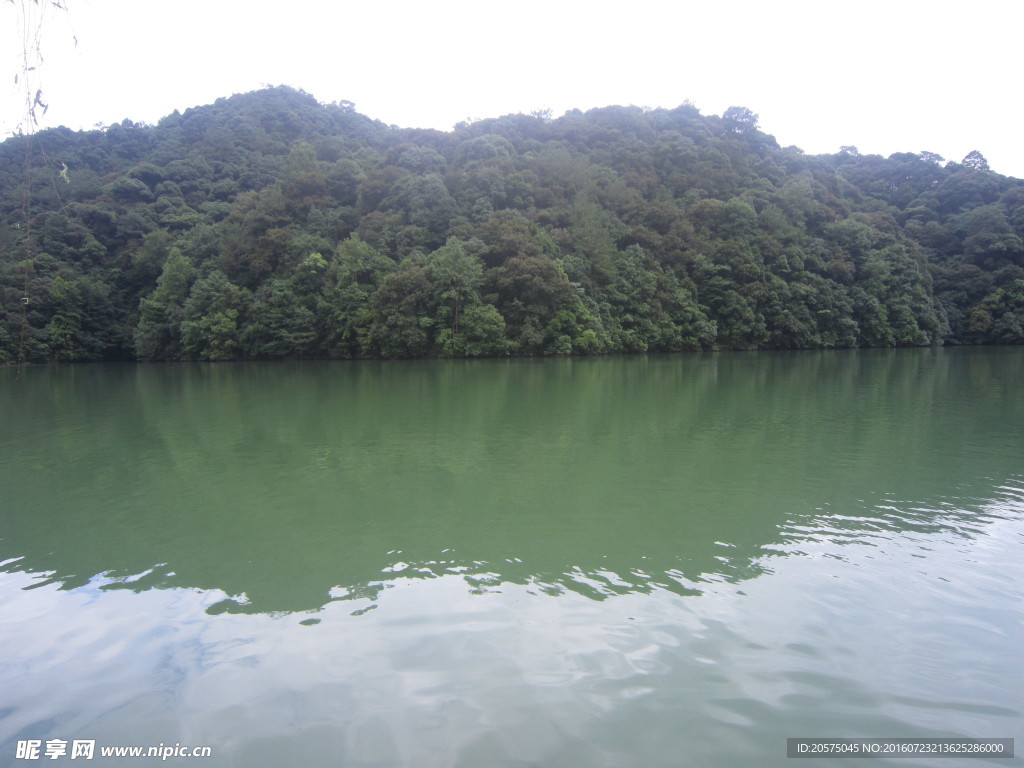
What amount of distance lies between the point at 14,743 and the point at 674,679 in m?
3.33

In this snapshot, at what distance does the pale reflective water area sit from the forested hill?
3019 cm

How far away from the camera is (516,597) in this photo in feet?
13.9

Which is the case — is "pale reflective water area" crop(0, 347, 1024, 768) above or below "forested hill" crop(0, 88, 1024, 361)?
below

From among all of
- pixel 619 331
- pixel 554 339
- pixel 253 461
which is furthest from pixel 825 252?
pixel 253 461

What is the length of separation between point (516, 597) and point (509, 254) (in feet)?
122

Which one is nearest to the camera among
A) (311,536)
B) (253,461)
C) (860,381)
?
(311,536)

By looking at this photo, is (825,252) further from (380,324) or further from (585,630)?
(585,630)

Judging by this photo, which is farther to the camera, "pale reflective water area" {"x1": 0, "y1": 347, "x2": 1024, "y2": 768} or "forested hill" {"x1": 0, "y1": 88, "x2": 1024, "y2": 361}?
"forested hill" {"x1": 0, "y1": 88, "x2": 1024, "y2": 361}

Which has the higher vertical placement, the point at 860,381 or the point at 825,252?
the point at 825,252

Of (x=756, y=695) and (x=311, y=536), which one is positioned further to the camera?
(x=311, y=536)

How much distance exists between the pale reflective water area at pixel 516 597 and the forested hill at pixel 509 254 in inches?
1188

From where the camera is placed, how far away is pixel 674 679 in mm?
3207

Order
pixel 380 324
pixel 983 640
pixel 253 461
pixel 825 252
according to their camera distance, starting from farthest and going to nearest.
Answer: pixel 825 252 → pixel 380 324 → pixel 253 461 → pixel 983 640

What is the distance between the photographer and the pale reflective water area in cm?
290
